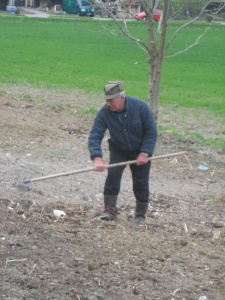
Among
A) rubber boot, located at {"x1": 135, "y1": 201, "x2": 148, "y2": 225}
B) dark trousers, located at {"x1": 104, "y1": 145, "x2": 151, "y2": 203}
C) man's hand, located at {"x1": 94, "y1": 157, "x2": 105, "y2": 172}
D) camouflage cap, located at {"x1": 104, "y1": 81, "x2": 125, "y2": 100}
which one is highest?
camouflage cap, located at {"x1": 104, "y1": 81, "x2": 125, "y2": 100}

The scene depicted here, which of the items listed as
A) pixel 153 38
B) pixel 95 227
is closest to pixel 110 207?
pixel 95 227

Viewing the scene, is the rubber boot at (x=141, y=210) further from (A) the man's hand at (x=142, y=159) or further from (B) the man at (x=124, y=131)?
(A) the man's hand at (x=142, y=159)

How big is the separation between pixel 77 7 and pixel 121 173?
230ft

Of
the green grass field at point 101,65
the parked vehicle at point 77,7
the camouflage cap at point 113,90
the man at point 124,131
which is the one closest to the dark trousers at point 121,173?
the man at point 124,131

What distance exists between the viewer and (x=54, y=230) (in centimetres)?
693

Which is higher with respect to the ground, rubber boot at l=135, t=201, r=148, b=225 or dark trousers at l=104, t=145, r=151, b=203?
dark trousers at l=104, t=145, r=151, b=203

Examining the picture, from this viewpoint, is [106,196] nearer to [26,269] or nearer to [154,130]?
[154,130]

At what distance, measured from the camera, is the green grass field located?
71.6ft

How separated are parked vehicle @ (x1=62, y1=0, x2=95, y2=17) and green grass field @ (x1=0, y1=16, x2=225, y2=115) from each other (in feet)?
70.0

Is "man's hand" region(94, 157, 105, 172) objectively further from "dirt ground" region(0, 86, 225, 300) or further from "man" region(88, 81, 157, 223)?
"dirt ground" region(0, 86, 225, 300)

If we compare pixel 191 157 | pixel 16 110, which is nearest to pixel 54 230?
pixel 191 157

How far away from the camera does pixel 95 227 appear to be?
738cm

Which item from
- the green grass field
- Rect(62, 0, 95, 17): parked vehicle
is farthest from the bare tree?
Rect(62, 0, 95, 17): parked vehicle

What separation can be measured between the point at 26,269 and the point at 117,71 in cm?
2207
